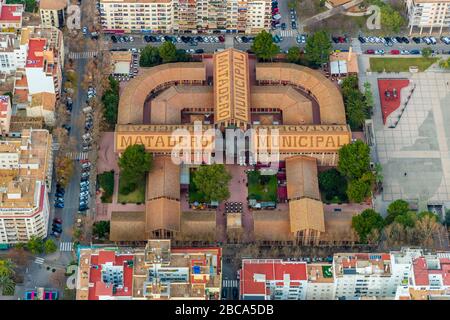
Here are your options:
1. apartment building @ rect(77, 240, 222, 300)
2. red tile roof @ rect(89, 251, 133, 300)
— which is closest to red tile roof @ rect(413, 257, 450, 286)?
apartment building @ rect(77, 240, 222, 300)

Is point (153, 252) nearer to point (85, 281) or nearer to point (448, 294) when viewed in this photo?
point (85, 281)

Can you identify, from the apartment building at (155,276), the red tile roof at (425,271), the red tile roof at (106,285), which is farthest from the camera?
the red tile roof at (106,285)

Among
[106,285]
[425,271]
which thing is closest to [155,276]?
[106,285]

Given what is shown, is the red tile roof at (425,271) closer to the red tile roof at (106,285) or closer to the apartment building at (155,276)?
the apartment building at (155,276)

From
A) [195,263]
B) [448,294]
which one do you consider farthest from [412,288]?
[195,263]

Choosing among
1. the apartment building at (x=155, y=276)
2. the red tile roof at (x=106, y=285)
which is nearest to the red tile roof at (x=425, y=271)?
the apartment building at (x=155, y=276)
